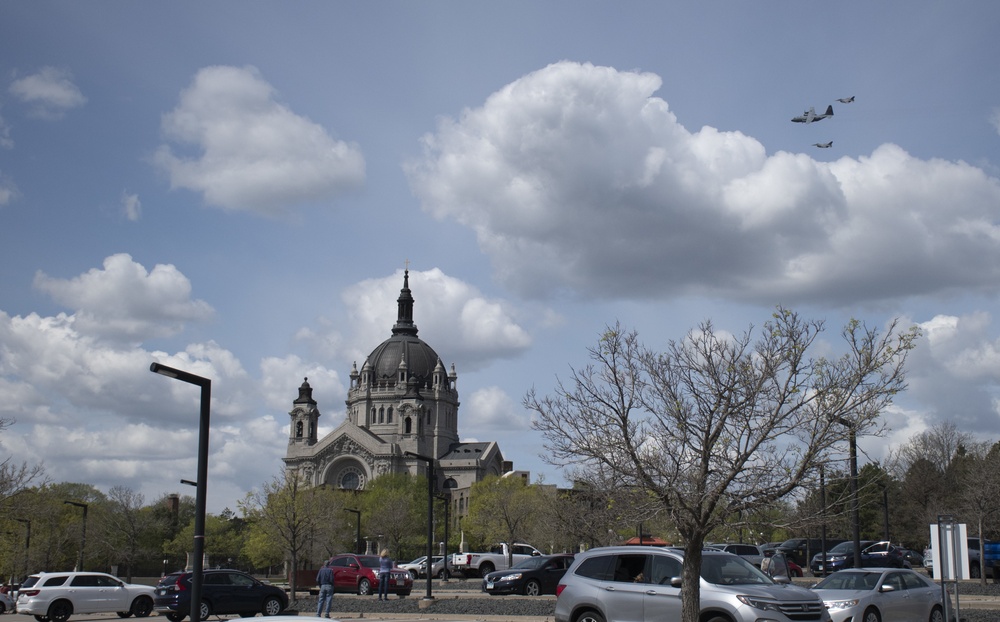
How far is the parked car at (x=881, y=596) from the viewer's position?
1806 cm

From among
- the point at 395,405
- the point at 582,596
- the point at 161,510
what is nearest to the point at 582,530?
the point at 582,596

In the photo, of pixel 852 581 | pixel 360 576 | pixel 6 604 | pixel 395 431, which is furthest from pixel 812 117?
pixel 395 431

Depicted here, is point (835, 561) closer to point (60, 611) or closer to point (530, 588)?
point (530, 588)

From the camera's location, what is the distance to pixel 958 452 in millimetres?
79688

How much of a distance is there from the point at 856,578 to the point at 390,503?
244ft

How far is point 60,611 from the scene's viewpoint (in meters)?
29.0

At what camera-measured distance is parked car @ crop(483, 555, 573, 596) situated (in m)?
31.9

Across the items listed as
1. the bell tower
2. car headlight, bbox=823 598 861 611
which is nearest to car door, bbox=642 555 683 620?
car headlight, bbox=823 598 861 611

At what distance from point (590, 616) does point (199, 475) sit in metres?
6.84

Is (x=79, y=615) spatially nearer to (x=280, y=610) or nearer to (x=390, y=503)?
(x=280, y=610)

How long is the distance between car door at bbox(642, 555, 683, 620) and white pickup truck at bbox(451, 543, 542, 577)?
103ft

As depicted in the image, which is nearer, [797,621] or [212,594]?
[797,621]

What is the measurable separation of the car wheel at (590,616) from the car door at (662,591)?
0.88 metres

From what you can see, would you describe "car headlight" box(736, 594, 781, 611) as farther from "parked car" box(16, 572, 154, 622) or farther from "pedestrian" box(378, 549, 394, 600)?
"parked car" box(16, 572, 154, 622)
